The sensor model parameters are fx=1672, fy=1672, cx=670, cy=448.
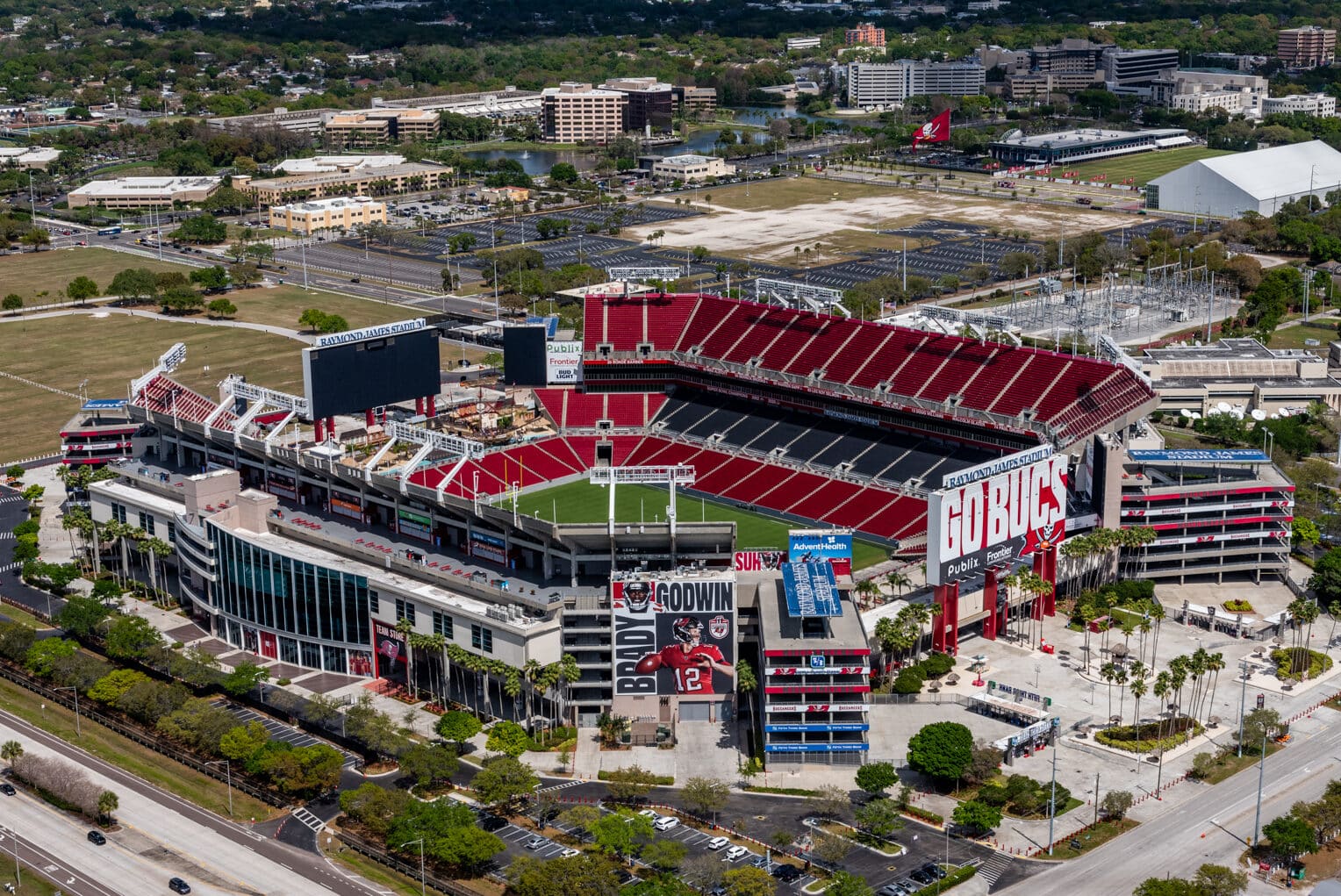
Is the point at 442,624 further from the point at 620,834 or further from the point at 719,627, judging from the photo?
the point at 620,834

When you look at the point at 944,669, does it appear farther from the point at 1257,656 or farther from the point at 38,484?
the point at 38,484

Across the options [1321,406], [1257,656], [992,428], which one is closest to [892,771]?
[1257,656]

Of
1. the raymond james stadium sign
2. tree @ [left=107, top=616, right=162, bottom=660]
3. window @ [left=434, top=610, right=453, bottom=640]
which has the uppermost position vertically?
the raymond james stadium sign

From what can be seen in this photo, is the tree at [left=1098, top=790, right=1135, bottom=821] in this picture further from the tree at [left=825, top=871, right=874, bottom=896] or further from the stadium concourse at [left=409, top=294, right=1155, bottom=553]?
the stadium concourse at [left=409, top=294, right=1155, bottom=553]

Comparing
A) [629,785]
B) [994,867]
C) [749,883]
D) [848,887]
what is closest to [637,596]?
[629,785]

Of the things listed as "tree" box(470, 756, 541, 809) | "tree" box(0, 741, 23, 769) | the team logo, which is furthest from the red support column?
"tree" box(0, 741, 23, 769)

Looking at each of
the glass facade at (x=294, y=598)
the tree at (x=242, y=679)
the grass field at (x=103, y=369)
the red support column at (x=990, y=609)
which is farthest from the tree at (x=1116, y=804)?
the grass field at (x=103, y=369)
